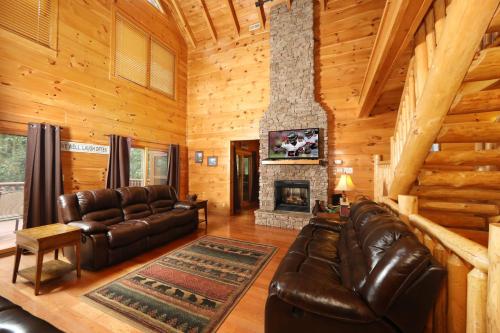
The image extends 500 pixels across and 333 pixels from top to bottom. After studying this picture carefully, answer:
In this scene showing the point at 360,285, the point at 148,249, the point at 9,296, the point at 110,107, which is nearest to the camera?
the point at 360,285

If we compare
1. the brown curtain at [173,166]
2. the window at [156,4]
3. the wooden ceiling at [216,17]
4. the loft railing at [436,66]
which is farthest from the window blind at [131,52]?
the loft railing at [436,66]

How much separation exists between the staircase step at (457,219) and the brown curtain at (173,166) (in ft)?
18.4

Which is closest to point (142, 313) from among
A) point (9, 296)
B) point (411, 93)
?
point (9, 296)

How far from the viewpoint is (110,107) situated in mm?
4863

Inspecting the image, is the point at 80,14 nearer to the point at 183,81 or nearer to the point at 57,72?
the point at 57,72

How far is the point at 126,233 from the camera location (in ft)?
10.2

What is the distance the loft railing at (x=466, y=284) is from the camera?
2.91 feet

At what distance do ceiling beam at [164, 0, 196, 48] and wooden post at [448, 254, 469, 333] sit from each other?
7.55 meters

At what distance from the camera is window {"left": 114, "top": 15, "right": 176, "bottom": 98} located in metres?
5.13

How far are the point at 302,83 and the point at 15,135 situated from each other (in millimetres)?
5569

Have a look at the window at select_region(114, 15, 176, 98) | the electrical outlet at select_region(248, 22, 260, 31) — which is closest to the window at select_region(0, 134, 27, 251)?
the window at select_region(114, 15, 176, 98)

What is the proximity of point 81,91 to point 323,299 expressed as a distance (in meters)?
5.31

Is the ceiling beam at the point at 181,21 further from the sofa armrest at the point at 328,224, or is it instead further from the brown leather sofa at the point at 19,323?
the brown leather sofa at the point at 19,323

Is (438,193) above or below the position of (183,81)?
below
